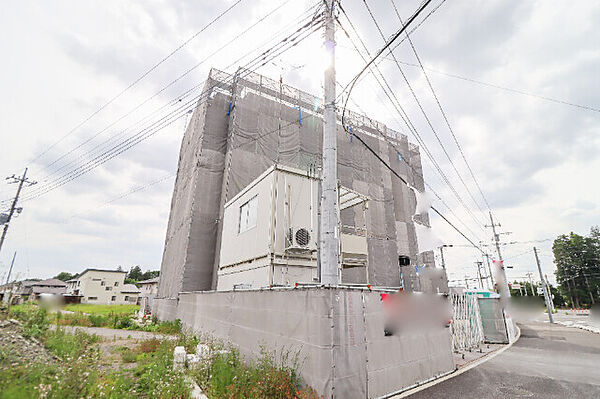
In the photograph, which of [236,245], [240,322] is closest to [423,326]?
[240,322]

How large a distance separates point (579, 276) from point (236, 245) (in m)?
64.6

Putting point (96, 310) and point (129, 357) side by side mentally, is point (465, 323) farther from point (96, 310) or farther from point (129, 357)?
point (96, 310)

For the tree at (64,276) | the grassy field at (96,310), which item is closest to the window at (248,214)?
the grassy field at (96,310)

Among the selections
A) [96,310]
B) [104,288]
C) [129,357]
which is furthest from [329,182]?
[104,288]

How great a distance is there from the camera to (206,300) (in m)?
9.29

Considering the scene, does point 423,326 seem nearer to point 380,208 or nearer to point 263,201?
point 263,201

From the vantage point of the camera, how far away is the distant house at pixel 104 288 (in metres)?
44.2

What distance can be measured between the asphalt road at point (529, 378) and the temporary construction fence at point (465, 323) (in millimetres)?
1060

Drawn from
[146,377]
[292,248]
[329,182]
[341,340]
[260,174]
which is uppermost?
[260,174]

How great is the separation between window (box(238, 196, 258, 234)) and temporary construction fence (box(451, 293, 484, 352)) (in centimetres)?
851

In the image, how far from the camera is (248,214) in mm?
11664

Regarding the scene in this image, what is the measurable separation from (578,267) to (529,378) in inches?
2404

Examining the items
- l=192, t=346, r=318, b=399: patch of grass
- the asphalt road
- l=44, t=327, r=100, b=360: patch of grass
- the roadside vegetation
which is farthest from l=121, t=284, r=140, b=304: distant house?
the asphalt road

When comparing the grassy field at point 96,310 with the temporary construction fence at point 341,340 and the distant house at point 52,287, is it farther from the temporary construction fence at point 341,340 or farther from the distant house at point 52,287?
the distant house at point 52,287
